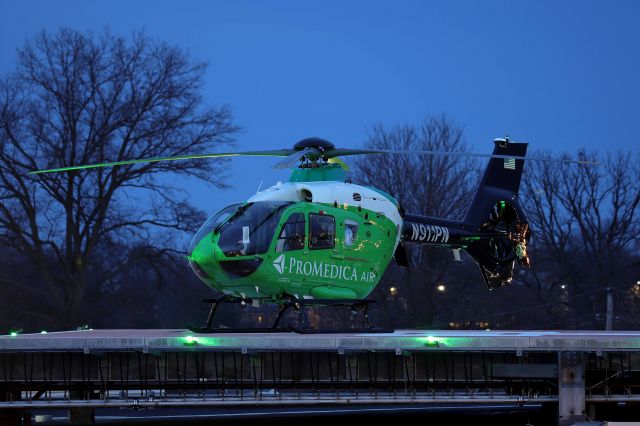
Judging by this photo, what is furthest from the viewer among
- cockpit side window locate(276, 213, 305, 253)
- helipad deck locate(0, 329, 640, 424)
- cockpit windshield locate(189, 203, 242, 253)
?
cockpit windshield locate(189, 203, 242, 253)

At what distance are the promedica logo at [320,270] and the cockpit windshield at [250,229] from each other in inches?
18.2

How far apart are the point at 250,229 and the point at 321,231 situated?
56.7 inches

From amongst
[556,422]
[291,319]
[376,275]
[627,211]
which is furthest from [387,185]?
[556,422]

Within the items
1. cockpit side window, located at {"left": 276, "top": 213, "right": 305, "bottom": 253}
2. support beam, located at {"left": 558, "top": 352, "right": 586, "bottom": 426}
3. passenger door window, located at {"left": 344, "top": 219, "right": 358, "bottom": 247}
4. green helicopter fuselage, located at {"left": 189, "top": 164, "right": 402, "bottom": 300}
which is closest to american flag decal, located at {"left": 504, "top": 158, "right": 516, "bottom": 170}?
green helicopter fuselage, located at {"left": 189, "top": 164, "right": 402, "bottom": 300}

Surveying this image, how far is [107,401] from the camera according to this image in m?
18.6

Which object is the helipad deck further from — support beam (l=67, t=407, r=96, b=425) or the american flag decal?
the american flag decal

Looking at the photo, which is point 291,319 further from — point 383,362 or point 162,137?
point 383,362

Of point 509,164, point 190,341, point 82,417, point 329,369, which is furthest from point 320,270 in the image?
point 509,164

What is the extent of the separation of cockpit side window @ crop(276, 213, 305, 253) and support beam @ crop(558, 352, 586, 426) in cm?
581

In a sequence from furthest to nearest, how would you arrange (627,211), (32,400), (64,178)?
1. (627,211)
2. (64,178)
3. (32,400)

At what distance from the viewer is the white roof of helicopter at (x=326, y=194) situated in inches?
875

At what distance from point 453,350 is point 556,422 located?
3008 mm

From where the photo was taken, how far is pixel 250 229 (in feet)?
70.1

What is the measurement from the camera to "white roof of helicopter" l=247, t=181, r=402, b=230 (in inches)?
875
